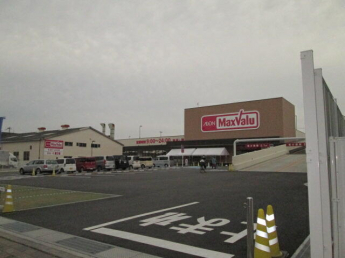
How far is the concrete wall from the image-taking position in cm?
2850

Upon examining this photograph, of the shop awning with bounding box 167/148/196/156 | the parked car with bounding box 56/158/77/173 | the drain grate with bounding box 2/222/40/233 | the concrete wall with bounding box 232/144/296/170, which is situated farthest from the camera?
the shop awning with bounding box 167/148/196/156

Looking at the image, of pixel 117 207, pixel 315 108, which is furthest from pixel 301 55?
pixel 117 207

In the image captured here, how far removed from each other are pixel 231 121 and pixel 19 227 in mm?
47958

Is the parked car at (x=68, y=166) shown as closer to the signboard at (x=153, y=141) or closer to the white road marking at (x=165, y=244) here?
the white road marking at (x=165, y=244)

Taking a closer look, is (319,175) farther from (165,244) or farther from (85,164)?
(85,164)

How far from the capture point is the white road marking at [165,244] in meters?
4.74

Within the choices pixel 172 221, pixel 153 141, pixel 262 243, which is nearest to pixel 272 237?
pixel 262 243

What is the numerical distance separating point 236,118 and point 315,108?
4885 centimetres

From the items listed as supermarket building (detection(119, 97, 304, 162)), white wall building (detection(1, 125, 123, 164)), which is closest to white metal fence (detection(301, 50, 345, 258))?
white wall building (detection(1, 125, 123, 164))

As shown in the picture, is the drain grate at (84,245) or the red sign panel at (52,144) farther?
the red sign panel at (52,144)

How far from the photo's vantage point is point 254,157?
106ft

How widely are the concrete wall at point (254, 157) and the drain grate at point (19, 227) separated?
23.4 m

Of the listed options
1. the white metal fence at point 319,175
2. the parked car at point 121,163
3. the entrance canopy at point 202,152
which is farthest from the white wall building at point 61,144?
the white metal fence at point 319,175

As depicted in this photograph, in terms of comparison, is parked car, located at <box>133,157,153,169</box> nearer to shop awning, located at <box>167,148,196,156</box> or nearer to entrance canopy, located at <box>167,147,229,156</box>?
entrance canopy, located at <box>167,147,229,156</box>
